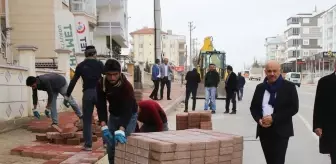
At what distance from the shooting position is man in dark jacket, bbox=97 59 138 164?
191 inches

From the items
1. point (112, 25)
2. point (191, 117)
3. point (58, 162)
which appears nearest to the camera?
point (58, 162)

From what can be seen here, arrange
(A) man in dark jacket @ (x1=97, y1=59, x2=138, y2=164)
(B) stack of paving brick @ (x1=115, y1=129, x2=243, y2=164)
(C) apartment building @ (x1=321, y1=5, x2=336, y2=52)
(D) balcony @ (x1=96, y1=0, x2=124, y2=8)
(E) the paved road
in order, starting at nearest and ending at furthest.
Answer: (B) stack of paving brick @ (x1=115, y1=129, x2=243, y2=164), (A) man in dark jacket @ (x1=97, y1=59, x2=138, y2=164), (E) the paved road, (D) balcony @ (x1=96, y1=0, x2=124, y2=8), (C) apartment building @ (x1=321, y1=5, x2=336, y2=52)

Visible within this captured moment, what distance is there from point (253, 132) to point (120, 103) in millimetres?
6974

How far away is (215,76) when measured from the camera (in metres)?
15.9

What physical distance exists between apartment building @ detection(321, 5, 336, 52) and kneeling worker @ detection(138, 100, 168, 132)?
74956 millimetres

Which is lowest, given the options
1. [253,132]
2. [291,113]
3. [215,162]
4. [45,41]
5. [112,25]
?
[253,132]

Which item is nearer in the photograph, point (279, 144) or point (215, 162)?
point (215, 162)

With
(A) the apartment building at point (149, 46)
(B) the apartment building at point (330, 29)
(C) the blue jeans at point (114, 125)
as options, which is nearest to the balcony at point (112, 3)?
(C) the blue jeans at point (114, 125)

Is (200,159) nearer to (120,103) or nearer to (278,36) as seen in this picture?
(120,103)

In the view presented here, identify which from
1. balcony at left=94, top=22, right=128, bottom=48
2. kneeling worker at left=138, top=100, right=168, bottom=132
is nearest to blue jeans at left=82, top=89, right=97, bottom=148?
kneeling worker at left=138, top=100, right=168, bottom=132

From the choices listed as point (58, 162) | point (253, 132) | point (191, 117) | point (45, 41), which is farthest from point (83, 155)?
point (45, 41)

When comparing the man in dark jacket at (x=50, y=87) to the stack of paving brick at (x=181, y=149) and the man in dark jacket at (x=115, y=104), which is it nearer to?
the man in dark jacket at (x=115, y=104)

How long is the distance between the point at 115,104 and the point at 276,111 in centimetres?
180

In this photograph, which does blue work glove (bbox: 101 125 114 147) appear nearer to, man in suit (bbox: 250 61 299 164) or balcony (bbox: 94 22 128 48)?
man in suit (bbox: 250 61 299 164)
